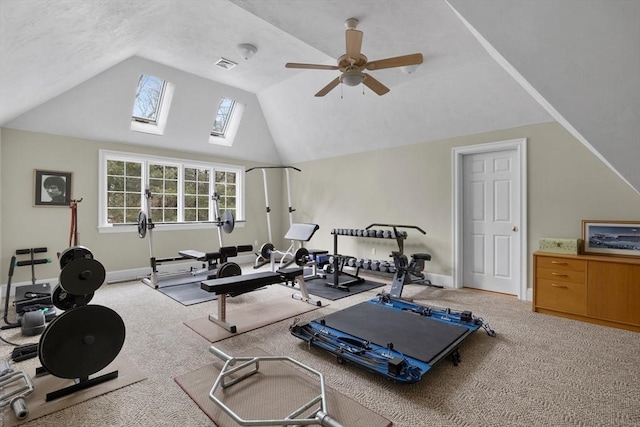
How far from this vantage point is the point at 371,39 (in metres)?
3.05

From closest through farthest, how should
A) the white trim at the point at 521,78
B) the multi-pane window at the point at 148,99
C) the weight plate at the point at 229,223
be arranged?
1. the white trim at the point at 521,78
2. the multi-pane window at the point at 148,99
3. the weight plate at the point at 229,223

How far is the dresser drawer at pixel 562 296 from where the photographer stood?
11.0ft

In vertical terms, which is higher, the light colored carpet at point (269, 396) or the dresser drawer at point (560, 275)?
the dresser drawer at point (560, 275)

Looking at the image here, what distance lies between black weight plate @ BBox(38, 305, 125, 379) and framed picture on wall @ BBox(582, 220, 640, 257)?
4.95 m

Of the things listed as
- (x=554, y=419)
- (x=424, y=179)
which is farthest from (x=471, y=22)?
(x=424, y=179)

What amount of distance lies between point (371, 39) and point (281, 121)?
12.3ft

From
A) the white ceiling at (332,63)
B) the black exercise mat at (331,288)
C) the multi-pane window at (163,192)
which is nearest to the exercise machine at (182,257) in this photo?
the multi-pane window at (163,192)

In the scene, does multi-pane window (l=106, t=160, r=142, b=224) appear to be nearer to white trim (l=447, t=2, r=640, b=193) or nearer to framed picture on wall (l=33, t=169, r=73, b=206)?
framed picture on wall (l=33, t=169, r=73, b=206)

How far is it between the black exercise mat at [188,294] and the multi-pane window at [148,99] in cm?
317

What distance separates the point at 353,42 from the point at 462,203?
332cm

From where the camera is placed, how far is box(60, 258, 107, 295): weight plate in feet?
6.95

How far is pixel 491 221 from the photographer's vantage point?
4590 millimetres

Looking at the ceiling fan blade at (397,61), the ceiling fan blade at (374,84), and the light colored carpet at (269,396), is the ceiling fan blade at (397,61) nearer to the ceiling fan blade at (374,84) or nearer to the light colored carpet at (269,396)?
the ceiling fan blade at (374,84)

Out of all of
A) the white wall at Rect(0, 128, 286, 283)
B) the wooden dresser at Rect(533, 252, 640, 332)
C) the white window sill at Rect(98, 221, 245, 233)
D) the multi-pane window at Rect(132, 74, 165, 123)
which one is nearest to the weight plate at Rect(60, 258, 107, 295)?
the white wall at Rect(0, 128, 286, 283)
